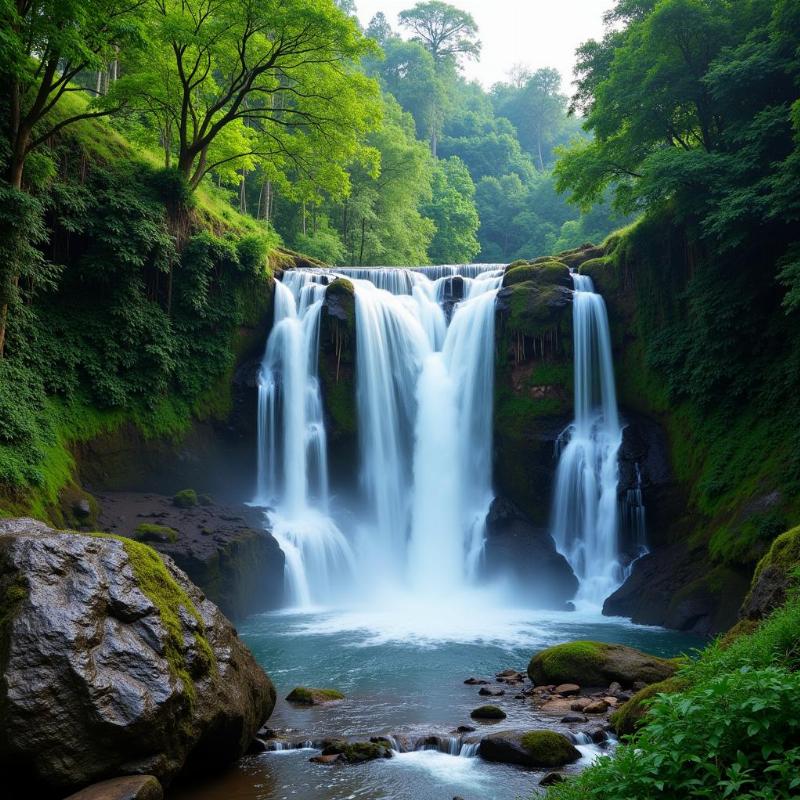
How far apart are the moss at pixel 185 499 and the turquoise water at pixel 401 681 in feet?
11.7

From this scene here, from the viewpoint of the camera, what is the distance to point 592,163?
19797 millimetres

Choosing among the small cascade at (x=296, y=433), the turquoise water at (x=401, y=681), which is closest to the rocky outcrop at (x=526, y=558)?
the turquoise water at (x=401, y=681)

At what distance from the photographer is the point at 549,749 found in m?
6.80

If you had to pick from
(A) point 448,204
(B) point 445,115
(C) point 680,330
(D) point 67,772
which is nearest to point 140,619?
(D) point 67,772

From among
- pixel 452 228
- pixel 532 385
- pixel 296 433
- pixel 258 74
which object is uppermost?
pixel 452 228

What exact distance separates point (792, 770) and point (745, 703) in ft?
1.30

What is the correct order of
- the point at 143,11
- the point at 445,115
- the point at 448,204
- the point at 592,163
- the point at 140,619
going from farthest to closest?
the point at 445,115
the point at 448,204
the point at 592,163
the point at 143,11
the point at 140,619

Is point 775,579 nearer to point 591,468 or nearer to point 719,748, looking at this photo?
point 719,748

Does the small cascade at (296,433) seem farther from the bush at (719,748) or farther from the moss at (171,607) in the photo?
the bush at (719,748)

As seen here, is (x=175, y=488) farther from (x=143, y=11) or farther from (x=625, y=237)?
(x=625, y=237)

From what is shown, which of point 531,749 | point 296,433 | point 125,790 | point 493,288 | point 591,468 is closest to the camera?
point 125,790

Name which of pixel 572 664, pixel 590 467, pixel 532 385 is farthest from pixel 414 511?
pixel 572 664

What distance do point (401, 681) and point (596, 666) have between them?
9.41ft

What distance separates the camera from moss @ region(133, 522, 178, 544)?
48.7 feet
